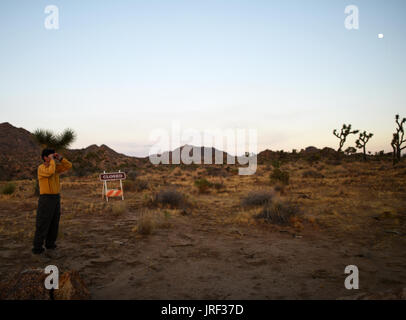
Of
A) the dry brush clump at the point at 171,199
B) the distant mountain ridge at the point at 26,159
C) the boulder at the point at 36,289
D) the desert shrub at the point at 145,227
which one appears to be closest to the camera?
the boulder at the point at 36,289

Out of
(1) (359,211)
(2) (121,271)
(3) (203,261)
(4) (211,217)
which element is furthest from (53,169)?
(1) (359,211)

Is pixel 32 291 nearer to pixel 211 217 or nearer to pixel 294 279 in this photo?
pixel 294 279

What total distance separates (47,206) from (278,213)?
22.1 feet

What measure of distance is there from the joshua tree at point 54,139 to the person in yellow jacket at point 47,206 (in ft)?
31.9

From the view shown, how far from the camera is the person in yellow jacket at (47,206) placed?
5795mm

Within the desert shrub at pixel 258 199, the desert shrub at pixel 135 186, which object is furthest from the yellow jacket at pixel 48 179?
the desert shrub at pixel 135 186

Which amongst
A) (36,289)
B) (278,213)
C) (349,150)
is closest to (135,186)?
(278,213)

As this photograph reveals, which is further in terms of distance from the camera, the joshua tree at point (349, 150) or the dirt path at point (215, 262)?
the joshua tree at point (349, 150)

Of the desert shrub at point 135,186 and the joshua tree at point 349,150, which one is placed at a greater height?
the joshua tree at point 349,150

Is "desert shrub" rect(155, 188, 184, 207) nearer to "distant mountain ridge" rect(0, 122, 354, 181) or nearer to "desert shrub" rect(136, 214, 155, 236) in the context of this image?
"desert shrub" rect(136, 214, 155, 236)

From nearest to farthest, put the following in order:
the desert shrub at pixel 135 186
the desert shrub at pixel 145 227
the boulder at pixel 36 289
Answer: the boulder at pixel 36 289
the desert shrub at pixel 145 227
the desert shrub at pixel 135 186

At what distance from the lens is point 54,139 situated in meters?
14.7

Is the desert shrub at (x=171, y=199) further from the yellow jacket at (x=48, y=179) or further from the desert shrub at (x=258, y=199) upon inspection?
the yellow jacket at (x=48, y=179)
